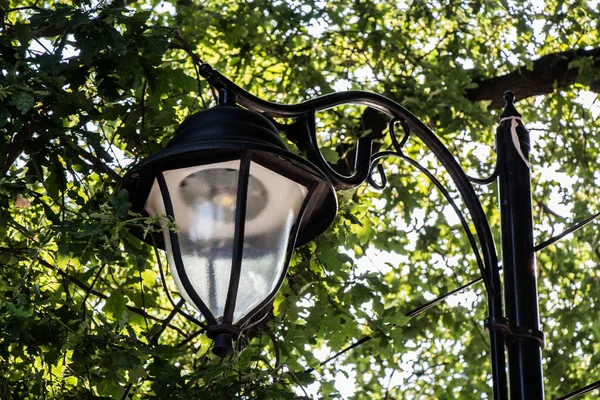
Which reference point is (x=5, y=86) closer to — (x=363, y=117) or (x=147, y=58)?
(x=147, y=58)

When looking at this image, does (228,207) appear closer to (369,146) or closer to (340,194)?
(369,146)

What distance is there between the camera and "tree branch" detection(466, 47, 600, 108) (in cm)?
683

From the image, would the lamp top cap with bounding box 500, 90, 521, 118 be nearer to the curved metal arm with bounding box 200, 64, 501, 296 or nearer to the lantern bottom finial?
the curved metal arm with bounding box 200, 64, 501, 296

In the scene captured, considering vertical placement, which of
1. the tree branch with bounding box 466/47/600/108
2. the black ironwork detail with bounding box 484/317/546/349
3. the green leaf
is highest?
the tree branch with bounding box 466/47/600/108

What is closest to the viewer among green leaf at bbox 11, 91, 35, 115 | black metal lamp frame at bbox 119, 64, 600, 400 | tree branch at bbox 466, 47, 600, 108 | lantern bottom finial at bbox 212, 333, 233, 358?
lantern bottom finial at bbox 212, 333, 233, 358

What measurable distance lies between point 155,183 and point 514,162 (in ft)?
3.33

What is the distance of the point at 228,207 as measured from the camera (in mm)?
2436

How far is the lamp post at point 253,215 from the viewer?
239cm

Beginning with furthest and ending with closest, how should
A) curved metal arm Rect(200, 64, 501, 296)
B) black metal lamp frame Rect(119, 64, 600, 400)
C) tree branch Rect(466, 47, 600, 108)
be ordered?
tree branch Rect(466, 47, 600, 108) → curved metal arm Rect(200, 64, 501, 296) → black metal lamp frame Rect(119, 64, 600, 400)

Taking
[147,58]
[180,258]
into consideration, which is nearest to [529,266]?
[180,258]

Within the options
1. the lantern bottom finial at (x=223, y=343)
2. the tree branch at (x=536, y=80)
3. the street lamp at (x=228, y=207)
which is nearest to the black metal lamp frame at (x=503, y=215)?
the street lamp at (x=228, y=207)

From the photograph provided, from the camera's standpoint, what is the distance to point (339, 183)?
110 inches

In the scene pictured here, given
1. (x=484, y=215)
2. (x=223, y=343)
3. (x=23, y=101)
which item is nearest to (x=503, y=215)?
(x=484, y=215)

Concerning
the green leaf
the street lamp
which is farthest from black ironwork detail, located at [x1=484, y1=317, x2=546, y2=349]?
the green leaf
